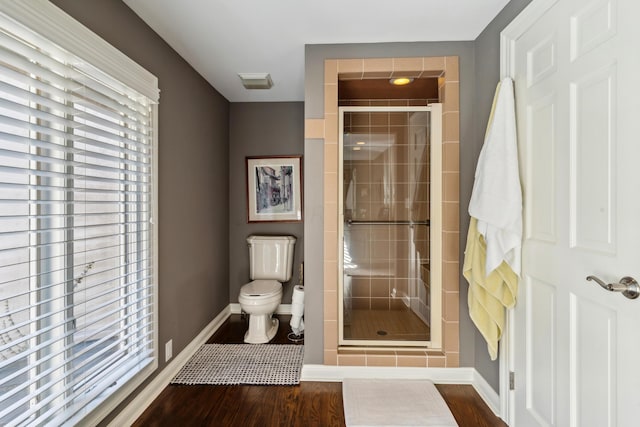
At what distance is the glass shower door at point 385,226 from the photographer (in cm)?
242

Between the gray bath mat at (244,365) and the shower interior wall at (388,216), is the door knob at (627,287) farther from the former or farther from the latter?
the gray bath mat at (244,365)

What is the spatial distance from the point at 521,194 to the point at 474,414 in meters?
1.32

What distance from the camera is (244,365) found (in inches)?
96.0

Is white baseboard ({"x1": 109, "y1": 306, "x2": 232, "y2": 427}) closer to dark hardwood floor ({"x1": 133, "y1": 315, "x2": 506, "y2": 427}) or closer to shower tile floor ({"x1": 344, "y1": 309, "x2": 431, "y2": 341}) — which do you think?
dark hardwood floor ({"x1": 133, "y1": 315, "x2": 506, "y2": 427})

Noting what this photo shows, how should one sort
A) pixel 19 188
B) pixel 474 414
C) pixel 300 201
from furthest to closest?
pixel 300 201 → pixel 474 414 → pixel 19 188

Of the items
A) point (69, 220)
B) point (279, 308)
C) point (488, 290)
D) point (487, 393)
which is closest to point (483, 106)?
point (488, 290)

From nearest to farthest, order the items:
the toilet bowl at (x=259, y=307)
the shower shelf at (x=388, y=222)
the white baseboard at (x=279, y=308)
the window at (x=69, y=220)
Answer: the window at (x=69, y=220), the shower shelf at (x=388, y=222), the toilet bowl at (x=259, y=307), the white baseboard at (x=279, y=308)

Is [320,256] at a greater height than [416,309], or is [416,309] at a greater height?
[320,256]

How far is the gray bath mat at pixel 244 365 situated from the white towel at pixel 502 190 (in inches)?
61.9

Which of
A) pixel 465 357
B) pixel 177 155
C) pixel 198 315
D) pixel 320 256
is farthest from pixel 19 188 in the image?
pixel 465 357

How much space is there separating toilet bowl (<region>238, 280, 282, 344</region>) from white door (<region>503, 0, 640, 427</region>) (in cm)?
184

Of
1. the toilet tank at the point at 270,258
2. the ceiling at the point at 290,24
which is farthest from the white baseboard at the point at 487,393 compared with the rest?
the ceiling at the point at 290,24

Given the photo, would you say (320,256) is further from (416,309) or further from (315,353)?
(416,309)

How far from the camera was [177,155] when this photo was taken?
7.88 feet
